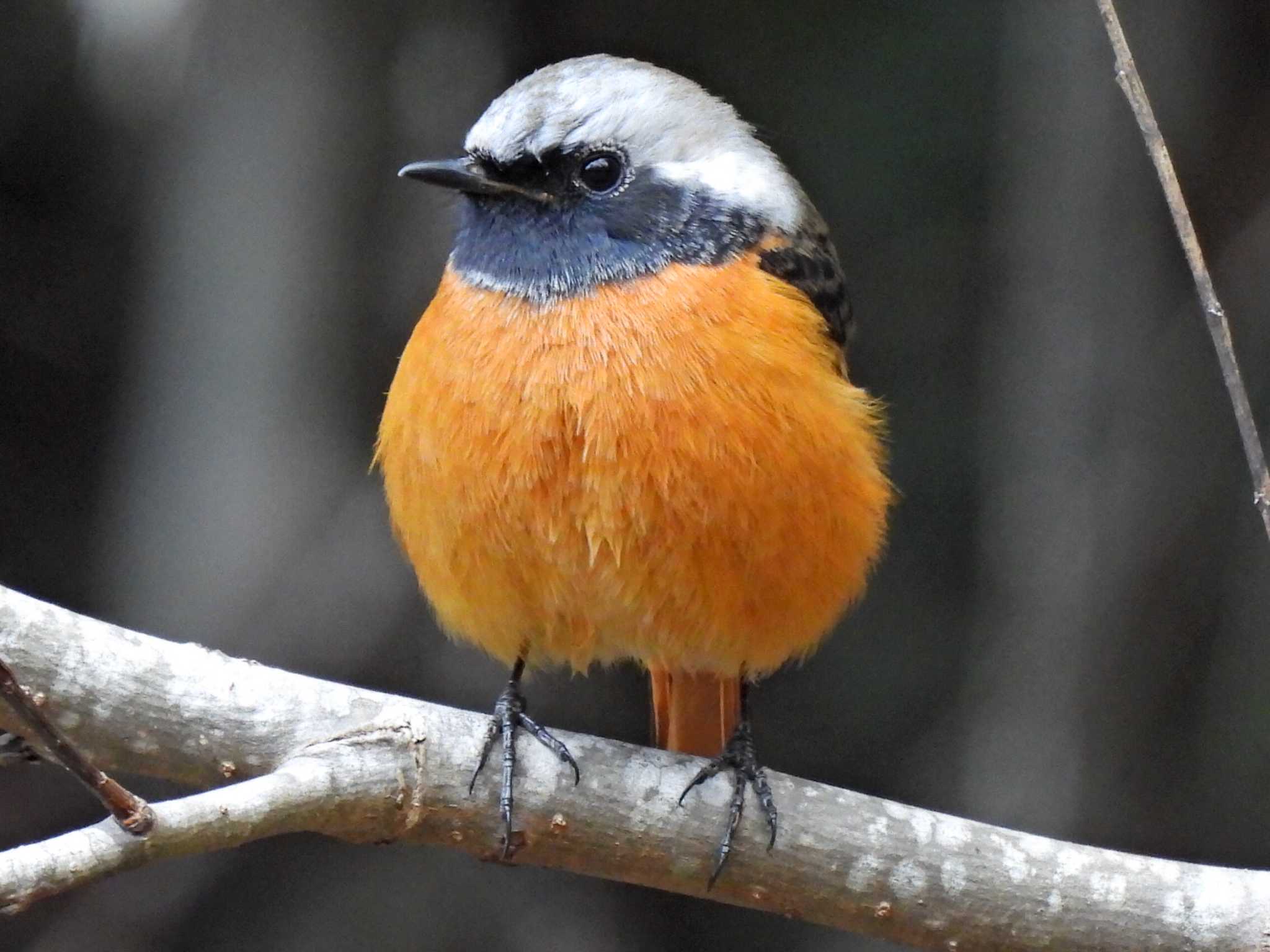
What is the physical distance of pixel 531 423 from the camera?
306 cm

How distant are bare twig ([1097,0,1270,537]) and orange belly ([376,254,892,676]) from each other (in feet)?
3.12

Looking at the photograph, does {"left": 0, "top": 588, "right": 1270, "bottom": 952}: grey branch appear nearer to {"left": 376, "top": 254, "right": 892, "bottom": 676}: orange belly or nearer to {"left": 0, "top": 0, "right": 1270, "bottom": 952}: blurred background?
{"left": 376, "top": 254, "right": 892, "bottom": 676}: orange belly

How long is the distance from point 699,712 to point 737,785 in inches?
29.7

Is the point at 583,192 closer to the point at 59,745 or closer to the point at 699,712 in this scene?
the point at 699,712

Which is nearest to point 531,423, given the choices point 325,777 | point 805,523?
point 805,523

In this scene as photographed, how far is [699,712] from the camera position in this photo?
386 cm

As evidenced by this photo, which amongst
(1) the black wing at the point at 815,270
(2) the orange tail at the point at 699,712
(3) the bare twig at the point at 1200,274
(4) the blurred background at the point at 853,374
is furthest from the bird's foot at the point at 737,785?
(4) the blurred background at the point at 853,374

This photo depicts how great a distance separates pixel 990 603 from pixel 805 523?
7.09ft

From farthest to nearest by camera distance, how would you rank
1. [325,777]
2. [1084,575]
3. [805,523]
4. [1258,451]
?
[1084,575] → [805,523] → [325,777] → [1258,451]

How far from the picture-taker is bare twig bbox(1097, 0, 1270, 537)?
7.59ft

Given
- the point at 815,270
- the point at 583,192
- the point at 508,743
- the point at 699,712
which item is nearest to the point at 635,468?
the point at 508,743

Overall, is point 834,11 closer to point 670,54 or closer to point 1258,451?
point 670,54

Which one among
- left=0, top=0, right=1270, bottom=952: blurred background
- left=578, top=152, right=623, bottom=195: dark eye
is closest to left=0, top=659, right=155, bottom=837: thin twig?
left=578, top=152, right=623, bottom=195: dark eye

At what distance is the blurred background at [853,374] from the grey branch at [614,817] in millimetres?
1863
